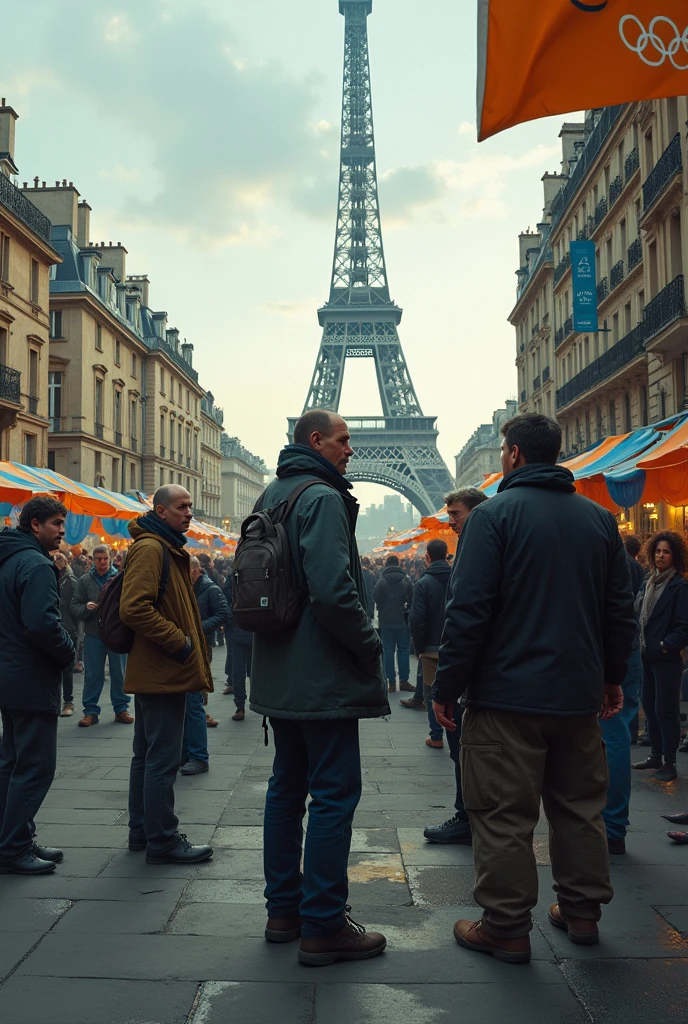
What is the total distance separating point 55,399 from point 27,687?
34.9m

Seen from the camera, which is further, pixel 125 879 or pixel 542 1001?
pixel 125 879

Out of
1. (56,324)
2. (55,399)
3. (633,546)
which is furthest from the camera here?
(55,399)

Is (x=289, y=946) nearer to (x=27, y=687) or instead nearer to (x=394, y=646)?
(x=27, y=687)

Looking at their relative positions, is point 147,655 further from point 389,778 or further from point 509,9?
point 509,9

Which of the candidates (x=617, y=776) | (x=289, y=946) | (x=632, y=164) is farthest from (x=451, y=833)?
(x=632, y=164)

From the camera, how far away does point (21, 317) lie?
29.6 metres

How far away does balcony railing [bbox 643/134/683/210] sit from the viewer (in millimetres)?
20719

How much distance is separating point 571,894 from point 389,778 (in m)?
3.49

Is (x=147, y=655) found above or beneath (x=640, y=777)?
above

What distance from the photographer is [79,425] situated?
A: 124 ft

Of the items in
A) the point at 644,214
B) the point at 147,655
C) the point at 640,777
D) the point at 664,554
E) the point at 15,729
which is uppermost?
the point at 644,214

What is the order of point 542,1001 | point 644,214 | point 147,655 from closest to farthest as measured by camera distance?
point 542,1001 → point 147,655 → point 644,214

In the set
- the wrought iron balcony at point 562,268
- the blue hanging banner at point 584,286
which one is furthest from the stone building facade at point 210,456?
the blue hanging banner at point 584,286

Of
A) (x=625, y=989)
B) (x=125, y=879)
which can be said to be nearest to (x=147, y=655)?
(x=125, y=879)
